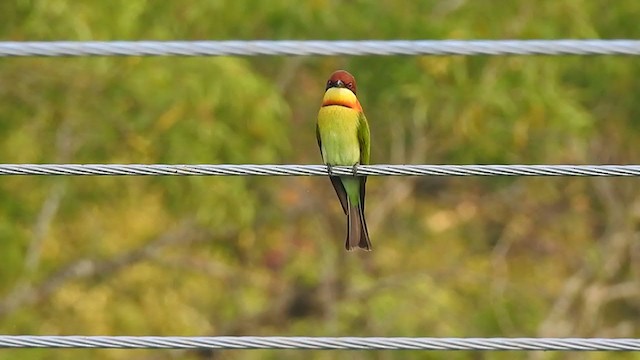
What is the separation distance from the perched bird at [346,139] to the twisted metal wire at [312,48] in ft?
4.04

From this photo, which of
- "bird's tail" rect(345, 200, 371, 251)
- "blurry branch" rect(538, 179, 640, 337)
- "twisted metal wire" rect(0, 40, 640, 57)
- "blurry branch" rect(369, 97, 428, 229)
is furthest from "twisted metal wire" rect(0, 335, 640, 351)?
"blurry branch" rect(538, 179, 640, 337)

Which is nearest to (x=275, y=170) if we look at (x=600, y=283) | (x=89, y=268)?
(x=89, y=268)

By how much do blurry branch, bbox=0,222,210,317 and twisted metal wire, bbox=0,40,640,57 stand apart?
365cm

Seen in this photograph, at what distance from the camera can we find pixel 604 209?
719 cm

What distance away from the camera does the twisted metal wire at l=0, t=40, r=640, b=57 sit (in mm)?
2387

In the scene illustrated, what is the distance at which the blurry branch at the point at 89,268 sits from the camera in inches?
236

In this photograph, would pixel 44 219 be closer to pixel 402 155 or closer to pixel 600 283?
pixel 402 155

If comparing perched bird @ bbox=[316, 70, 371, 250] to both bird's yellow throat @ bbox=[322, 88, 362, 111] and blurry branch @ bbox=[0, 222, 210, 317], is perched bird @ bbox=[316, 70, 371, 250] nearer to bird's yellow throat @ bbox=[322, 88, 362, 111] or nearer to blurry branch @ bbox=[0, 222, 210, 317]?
bird's yellow throat @ bbox=[322, 88, 362, 111]

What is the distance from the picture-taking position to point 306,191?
23.3 ft

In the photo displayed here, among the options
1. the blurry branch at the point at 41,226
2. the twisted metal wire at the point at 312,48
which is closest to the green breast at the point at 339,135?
the twisted metal wire at the point at 312,48

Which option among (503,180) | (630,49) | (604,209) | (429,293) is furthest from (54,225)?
(630,49)

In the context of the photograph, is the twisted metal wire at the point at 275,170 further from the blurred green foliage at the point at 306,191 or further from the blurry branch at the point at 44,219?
the blurry branch at the point at 44,219

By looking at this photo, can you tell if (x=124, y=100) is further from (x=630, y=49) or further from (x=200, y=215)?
(x=630, y=49)

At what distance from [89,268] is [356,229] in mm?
2954
